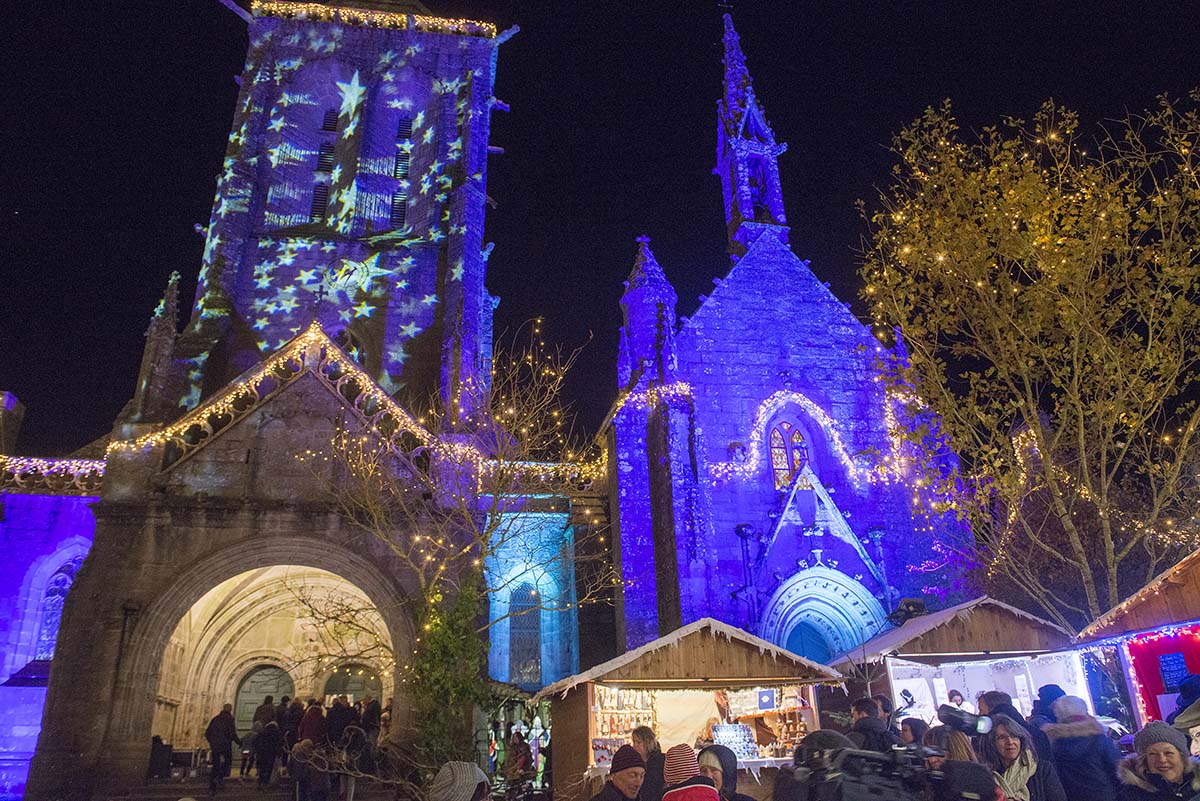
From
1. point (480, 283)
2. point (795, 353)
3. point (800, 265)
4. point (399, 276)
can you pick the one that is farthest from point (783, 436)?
point (399, 276)

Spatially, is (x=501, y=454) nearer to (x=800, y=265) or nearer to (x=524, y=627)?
(x=524, y=627)

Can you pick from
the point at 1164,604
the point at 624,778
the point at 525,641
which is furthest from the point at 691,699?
the point at 525,641

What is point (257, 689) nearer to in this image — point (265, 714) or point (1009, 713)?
point (265, 714)

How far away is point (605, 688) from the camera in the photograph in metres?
12.3

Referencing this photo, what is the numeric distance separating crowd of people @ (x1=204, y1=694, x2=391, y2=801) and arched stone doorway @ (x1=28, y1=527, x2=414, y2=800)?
958 mm

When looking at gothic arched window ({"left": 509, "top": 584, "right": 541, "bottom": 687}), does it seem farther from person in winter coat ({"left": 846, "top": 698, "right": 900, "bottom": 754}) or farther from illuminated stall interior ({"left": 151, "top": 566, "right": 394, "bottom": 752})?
person in winter coat ({"left": 846, "top": 698, "right": 900, "bottom": 754})

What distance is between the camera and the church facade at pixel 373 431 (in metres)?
15.5

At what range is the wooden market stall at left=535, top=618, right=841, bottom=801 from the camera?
39.5 feet

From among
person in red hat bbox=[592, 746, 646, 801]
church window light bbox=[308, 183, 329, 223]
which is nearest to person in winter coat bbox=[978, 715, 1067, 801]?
person in red hat bbox=[592, 746, 646, 801]

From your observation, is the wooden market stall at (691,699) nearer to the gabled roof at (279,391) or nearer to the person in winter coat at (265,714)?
the person in winter coat at (265,714)

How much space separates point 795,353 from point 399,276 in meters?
12.6

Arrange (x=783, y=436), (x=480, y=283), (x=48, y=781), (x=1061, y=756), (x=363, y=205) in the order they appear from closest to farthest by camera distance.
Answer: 1. (x=1061, y=756)
2. (x=48, y=781)
3. (x=783, y=436)
4. (x=480, y=283)
5. (x=363, y=205)

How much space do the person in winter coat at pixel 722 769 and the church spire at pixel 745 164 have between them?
786 inches

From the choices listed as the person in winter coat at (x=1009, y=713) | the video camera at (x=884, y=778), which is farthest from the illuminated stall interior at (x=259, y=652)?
the video camera at (x=884, y=778)
